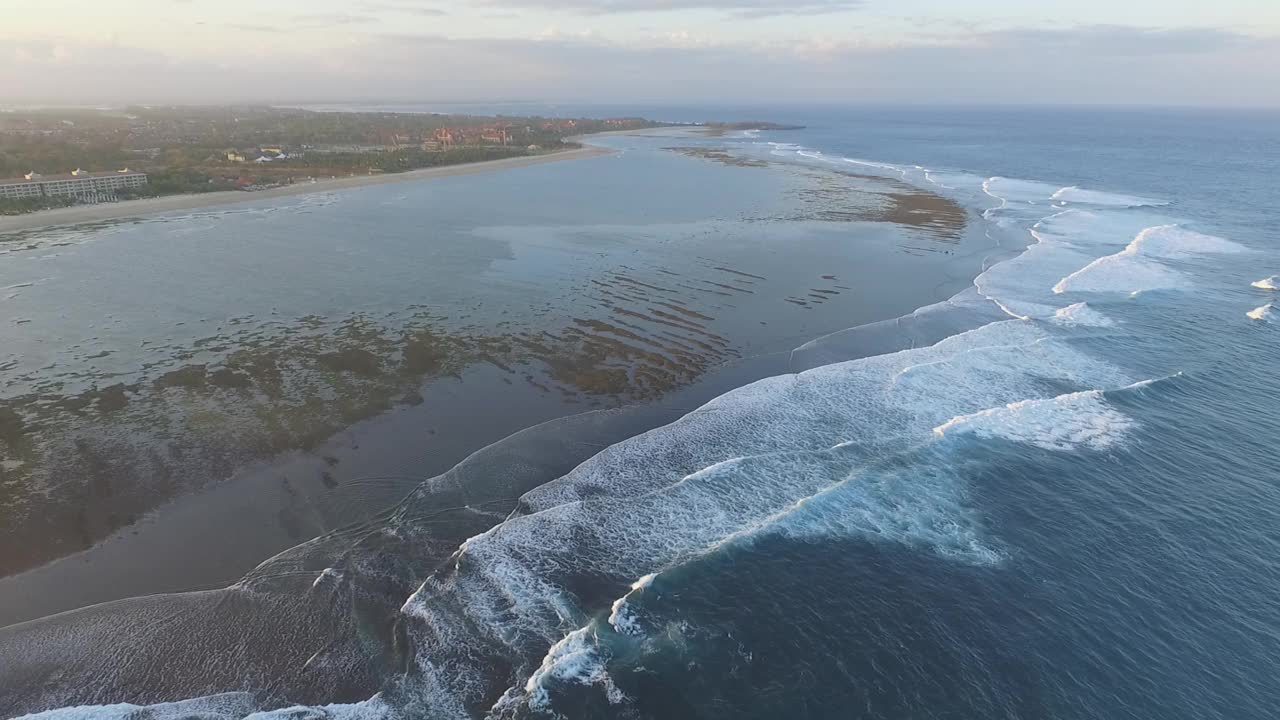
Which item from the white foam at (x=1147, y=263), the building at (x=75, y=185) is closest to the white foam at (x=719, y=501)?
the white foam at (x=1147, y=263)

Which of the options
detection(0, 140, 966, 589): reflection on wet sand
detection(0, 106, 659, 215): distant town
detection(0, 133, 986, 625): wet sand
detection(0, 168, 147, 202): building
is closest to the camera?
detection(0, 133, 986, 625): wet sand

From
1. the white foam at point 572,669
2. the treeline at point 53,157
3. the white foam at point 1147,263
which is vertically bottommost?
the white foam at point 572,669

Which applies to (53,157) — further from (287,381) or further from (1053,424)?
(1053,424)

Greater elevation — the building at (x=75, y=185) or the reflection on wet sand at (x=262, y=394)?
Answer: the building at (x=75, y=185)

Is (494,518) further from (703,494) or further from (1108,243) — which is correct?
(1108,243)

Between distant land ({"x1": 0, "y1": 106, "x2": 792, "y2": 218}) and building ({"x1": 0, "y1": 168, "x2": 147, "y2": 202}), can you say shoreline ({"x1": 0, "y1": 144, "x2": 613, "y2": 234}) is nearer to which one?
distant land ({"x1": 0, "y1": 106, "x2": 792, "y2": 218})

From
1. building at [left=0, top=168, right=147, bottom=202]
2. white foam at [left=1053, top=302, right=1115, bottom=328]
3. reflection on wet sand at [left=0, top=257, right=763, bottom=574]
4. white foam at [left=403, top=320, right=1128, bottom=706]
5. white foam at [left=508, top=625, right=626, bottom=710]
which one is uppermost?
building at [left=0, top=168, right=147, bottom=202]

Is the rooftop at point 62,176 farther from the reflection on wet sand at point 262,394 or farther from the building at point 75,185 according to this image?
the reflection on wet sand at point 262,394

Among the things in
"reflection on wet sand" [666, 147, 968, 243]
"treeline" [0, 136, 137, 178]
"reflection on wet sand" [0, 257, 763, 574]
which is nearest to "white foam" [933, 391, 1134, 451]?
"reflection on wet sand" [0, 257, 763, 574]
